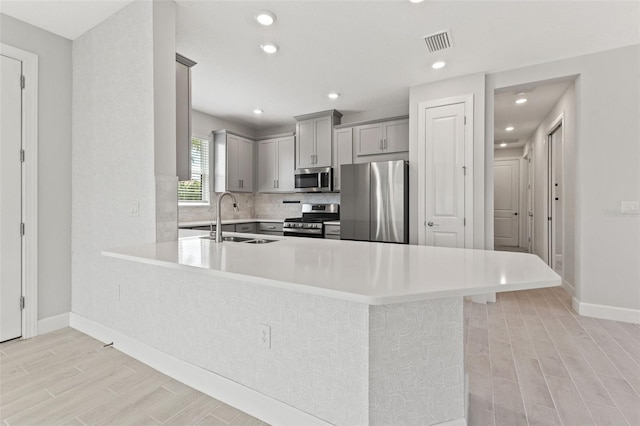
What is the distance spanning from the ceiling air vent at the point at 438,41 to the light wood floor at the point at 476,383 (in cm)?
263

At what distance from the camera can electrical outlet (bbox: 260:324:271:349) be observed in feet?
5.00

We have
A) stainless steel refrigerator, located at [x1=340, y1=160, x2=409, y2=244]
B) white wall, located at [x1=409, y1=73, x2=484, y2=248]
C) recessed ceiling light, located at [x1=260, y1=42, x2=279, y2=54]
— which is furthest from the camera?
stainless steel refrigerator, located at [x1=340, y1=160, x2=409, y2=244]

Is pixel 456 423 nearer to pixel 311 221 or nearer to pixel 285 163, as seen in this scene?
pixel 311 221

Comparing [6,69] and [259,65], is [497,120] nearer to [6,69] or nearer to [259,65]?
[259,65]

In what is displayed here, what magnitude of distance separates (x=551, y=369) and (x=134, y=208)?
3.18 metres

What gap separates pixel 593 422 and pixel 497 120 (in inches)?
192

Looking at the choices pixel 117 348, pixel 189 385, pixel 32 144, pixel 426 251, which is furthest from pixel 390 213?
pixel 32 144

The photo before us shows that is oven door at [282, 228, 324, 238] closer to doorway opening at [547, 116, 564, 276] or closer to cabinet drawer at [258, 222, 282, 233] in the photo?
cabinet drawer at [258, 222, 282, 233]

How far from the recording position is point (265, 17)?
237cm

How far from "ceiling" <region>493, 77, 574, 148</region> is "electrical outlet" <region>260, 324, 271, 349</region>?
364 centimetres

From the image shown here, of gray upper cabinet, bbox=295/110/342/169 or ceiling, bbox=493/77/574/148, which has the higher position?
ceiling, bbox=493/77/574/148

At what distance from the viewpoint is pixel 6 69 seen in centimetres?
241

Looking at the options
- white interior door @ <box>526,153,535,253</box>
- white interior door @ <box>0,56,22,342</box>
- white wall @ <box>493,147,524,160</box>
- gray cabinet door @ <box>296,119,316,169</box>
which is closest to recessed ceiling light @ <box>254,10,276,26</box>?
white interior door @ <box>0,56,22,342</box>

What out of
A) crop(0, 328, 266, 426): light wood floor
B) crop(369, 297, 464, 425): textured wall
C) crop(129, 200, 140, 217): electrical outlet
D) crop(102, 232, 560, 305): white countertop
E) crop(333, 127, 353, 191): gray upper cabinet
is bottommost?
crop(0, 328, 266, 426): light wood floor
